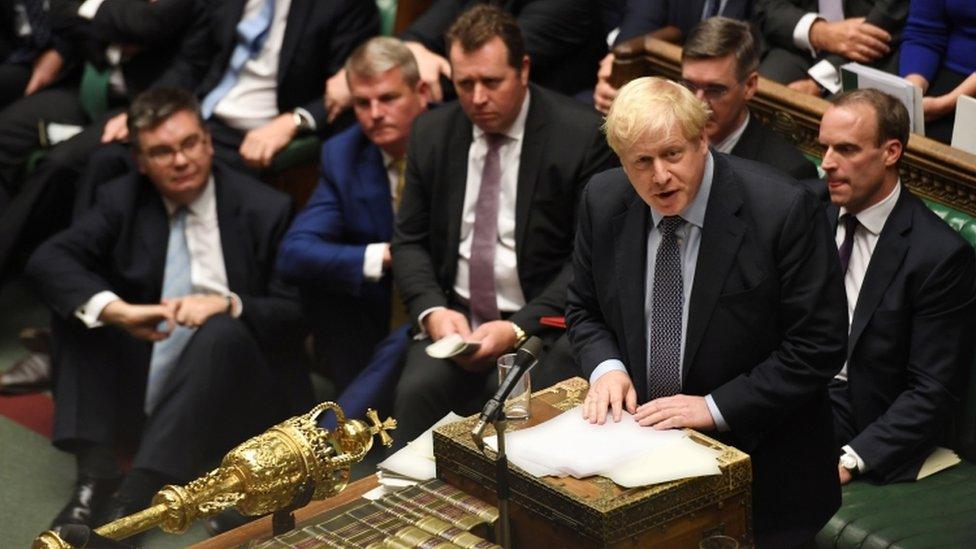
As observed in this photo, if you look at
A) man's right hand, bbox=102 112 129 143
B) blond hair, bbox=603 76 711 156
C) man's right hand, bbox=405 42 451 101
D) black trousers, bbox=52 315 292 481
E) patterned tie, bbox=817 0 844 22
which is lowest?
black trousers, bbox=52 315 292 481

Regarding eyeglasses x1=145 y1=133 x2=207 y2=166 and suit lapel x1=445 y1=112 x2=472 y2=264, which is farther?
eyeglasses x1=145 y1=133 x2=207 y2=166

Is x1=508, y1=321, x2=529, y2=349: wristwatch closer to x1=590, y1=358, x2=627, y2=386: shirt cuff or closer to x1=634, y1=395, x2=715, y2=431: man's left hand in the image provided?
x1=590, y1=358, x2=627, y2=386: shirt cuff

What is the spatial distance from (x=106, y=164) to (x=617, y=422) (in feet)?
8.59

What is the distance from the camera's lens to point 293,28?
510 centimetres

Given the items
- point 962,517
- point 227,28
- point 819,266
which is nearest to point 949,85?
point 962,517

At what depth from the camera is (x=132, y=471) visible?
414 cm

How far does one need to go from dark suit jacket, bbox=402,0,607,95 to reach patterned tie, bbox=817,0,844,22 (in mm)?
731

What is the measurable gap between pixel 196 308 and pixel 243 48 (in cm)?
127

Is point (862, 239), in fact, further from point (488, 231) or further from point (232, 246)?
point (232, 246)

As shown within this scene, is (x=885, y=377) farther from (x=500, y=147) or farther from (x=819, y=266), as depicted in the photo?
(x=500, y=147)

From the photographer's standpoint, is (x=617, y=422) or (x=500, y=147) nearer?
(x=617, y=422)

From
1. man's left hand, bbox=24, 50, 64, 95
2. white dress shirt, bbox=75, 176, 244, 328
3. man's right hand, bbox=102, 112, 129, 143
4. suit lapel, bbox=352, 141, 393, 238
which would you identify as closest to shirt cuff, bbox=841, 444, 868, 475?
suit lapel, bbox=352, 141, 393, 238

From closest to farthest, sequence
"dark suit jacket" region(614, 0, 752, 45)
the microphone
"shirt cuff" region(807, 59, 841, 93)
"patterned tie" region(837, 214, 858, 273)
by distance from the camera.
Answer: the microphone < "patterned tie" region(837, 214, 858, 273) < "shirt cuff" region(807, 59, 841, 93) < "dark suit jacket" region(614, 0, 752, 45)

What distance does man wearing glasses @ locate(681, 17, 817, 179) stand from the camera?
3.80m
